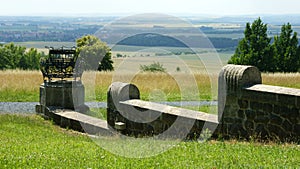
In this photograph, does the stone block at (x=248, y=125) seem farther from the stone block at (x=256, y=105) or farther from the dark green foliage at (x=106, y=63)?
the dark green foliage at (x=106, y=63)

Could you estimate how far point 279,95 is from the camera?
8688 mm

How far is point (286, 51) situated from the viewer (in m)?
44.1

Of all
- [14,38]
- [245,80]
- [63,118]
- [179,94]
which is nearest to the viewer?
[245,80]

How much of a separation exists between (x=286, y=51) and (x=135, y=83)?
2443cm

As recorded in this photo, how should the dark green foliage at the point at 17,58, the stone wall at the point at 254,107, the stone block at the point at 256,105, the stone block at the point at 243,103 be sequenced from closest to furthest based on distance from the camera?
1. the stone wall at the point at 254,107
2. the stone block at the point at 256,105
3. the stone block at the point at 243,103
4. the dark green foliage at the point at 17,58

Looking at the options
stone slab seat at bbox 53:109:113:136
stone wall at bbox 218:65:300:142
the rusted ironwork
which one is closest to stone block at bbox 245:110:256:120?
stone wall at bbox 218:65:300:142

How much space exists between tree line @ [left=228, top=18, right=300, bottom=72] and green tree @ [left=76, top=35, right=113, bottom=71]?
14298mm

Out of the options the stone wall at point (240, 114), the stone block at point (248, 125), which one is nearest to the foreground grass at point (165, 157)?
the stone wall at point (240, 114)

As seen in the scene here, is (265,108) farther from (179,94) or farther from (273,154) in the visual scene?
(179,94)

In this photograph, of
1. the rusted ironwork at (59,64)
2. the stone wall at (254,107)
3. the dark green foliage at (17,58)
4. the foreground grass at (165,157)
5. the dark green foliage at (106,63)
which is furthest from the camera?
the dark green foliage at (17,58)

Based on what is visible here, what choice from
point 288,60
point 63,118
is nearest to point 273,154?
point 63,118

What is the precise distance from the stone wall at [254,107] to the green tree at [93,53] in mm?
27741

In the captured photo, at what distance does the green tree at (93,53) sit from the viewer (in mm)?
38125

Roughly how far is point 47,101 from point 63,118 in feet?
5.68
